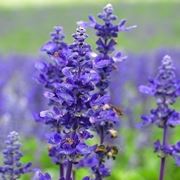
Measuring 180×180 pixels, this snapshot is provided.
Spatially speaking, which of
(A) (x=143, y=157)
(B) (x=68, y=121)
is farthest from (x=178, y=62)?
(B) (x=68, y=121)

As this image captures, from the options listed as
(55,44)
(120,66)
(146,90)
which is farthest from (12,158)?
(120,66)

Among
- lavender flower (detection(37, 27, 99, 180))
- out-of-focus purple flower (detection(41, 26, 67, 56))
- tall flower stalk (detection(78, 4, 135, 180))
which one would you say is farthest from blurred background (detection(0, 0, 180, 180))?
lavender flower (detection(37, 27, 99, 180))

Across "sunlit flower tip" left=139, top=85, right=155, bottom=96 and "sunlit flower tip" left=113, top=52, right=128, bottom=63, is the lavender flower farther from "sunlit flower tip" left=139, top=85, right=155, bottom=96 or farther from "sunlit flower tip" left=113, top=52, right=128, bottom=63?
"sunlit flower tip" left=139, top=85, right=155, bottom=96

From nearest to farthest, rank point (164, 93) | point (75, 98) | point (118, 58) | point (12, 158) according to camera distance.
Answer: point (75, 98)
point (12, 158)
point (118, 58)
point (164, 93)

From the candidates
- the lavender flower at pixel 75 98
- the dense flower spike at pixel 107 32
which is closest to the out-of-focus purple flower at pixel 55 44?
the dense flower spike at pixel 107 32

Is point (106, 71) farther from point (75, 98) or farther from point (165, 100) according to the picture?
point (75, 98)

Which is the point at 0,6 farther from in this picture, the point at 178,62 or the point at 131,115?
the point at 131,115
